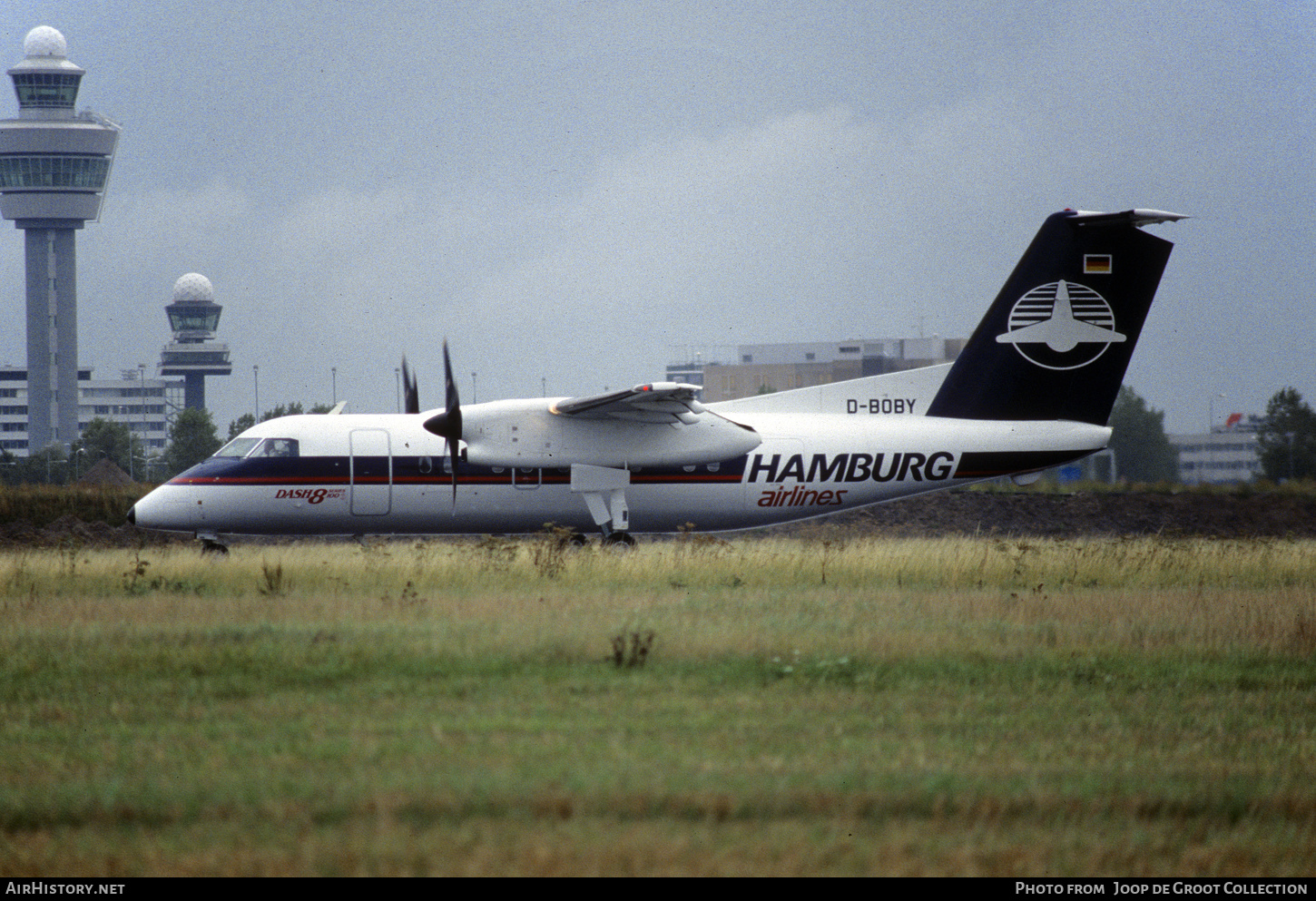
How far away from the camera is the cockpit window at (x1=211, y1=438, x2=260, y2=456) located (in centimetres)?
2155

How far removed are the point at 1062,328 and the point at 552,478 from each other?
9478 mm

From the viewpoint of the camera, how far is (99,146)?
126 m

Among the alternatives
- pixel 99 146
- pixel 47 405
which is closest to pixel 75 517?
pixel 47 405

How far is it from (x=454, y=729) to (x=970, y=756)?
10.3 ft

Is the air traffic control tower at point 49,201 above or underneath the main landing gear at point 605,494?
above

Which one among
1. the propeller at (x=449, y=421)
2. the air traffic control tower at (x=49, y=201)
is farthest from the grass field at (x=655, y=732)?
the air traffic control tower at (x=49, y=201)

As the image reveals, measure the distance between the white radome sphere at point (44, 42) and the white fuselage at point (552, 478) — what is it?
399 feet

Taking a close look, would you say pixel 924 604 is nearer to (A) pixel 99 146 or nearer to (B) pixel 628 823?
(B) pixel 628 823

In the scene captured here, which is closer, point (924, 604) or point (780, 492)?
point (924, 604)

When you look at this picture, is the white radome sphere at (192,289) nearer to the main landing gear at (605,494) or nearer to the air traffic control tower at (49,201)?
the air traffic control tower at (49,201)

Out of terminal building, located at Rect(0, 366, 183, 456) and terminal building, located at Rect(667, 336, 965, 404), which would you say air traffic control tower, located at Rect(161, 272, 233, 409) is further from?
terminal building, located at Rect(667, 336, 965, 404)

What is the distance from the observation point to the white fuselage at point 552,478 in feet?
70.0

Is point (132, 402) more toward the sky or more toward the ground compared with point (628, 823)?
more toward the sky

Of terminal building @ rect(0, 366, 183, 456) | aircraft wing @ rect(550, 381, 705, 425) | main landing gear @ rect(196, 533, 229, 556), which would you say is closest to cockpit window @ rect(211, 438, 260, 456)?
main landing gear @ rect(196, 533, 229, 556)
